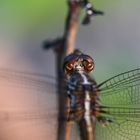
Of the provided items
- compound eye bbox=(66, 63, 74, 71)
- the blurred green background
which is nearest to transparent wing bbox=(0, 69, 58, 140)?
compound eye bbox=(66, 63, 74, 71)

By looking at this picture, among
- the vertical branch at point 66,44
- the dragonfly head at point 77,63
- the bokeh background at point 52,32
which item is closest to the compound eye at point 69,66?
the dragonfly head at point 77,63

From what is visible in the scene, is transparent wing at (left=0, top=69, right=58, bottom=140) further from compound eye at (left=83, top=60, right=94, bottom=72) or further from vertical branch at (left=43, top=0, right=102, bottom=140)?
compound eye at (left=83, top=60, right=94, bottom=72)

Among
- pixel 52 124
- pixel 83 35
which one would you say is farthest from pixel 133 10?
pixel 52 124

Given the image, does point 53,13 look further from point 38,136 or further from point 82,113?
point 82,113

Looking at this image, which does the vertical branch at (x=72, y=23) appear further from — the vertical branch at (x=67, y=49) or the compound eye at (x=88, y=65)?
the compound eye at (x=88, y=65)

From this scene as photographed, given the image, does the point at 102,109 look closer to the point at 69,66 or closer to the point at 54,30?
the point at 69,66

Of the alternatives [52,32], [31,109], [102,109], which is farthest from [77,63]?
[52,32]
